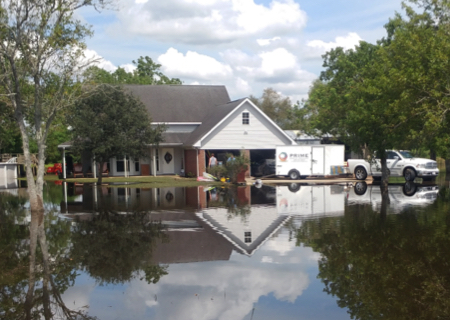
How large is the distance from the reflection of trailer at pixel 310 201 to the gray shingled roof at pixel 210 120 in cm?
1026

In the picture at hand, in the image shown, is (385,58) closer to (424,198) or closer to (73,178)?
(424,198)

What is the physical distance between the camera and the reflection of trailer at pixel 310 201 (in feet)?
56.0

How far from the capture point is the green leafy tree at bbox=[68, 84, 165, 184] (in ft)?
95.1

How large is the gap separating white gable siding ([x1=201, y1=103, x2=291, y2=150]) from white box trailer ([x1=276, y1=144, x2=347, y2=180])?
2077 millimetres

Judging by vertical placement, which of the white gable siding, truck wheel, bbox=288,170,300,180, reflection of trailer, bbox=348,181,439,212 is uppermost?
the white gable siding

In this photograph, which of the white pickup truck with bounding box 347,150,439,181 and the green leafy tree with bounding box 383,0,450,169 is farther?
the white pickup truck with bounding box 347,150,439,181

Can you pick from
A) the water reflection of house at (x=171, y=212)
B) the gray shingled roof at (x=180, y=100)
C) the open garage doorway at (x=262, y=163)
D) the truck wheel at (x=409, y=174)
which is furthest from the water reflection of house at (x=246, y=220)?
the gray shingled roof at (x=180, y=100)

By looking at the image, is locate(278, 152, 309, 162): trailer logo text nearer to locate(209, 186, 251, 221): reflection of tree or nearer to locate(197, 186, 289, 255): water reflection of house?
locate(209, 186, 251, 221): reflection of tree

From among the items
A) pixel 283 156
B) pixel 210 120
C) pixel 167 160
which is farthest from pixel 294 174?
pixel 167 160

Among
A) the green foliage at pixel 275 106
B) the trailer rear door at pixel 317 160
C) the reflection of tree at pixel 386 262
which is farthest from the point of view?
the green foliage at pixel 275 106

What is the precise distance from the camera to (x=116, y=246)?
11.7 metres

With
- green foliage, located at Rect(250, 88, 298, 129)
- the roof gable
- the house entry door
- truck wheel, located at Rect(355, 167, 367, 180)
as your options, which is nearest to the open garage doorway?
the roof gable

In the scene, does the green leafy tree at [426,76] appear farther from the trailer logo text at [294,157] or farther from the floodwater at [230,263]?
the trailer logo text at [294,157]

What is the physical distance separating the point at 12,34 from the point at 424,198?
16.3 meters
